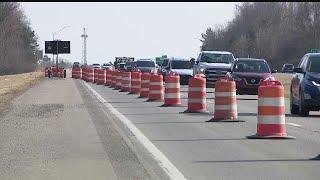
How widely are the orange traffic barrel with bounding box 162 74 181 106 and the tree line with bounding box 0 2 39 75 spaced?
2988 inches

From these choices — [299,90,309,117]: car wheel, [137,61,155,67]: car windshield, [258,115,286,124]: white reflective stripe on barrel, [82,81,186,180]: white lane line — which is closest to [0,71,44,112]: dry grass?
[82,81,186,180]: white lane line

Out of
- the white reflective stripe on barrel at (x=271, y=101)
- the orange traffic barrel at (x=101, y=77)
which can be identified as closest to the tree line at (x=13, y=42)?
the orange traffic barrel at (x=101, y=77)

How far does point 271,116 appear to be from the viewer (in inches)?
590

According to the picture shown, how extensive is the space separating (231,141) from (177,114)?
747cm

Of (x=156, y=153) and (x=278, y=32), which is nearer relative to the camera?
(x=156, y=153)

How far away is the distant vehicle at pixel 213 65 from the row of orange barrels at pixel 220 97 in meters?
4.81

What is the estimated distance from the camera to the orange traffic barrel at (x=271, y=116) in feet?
49.0

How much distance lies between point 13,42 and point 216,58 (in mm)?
74644

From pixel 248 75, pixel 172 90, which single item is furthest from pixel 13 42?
pixel 172 90

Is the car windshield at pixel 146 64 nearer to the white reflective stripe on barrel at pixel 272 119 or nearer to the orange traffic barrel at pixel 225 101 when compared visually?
the orange traffic barrel at pixel 225 101

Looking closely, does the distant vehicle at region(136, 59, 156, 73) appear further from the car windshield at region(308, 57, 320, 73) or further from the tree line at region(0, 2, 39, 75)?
the tree line at region(0, 2, 39, 75)

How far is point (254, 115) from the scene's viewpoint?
21812mm

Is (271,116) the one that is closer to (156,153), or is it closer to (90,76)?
(156,153)

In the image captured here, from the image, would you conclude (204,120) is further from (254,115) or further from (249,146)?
(249,146)
